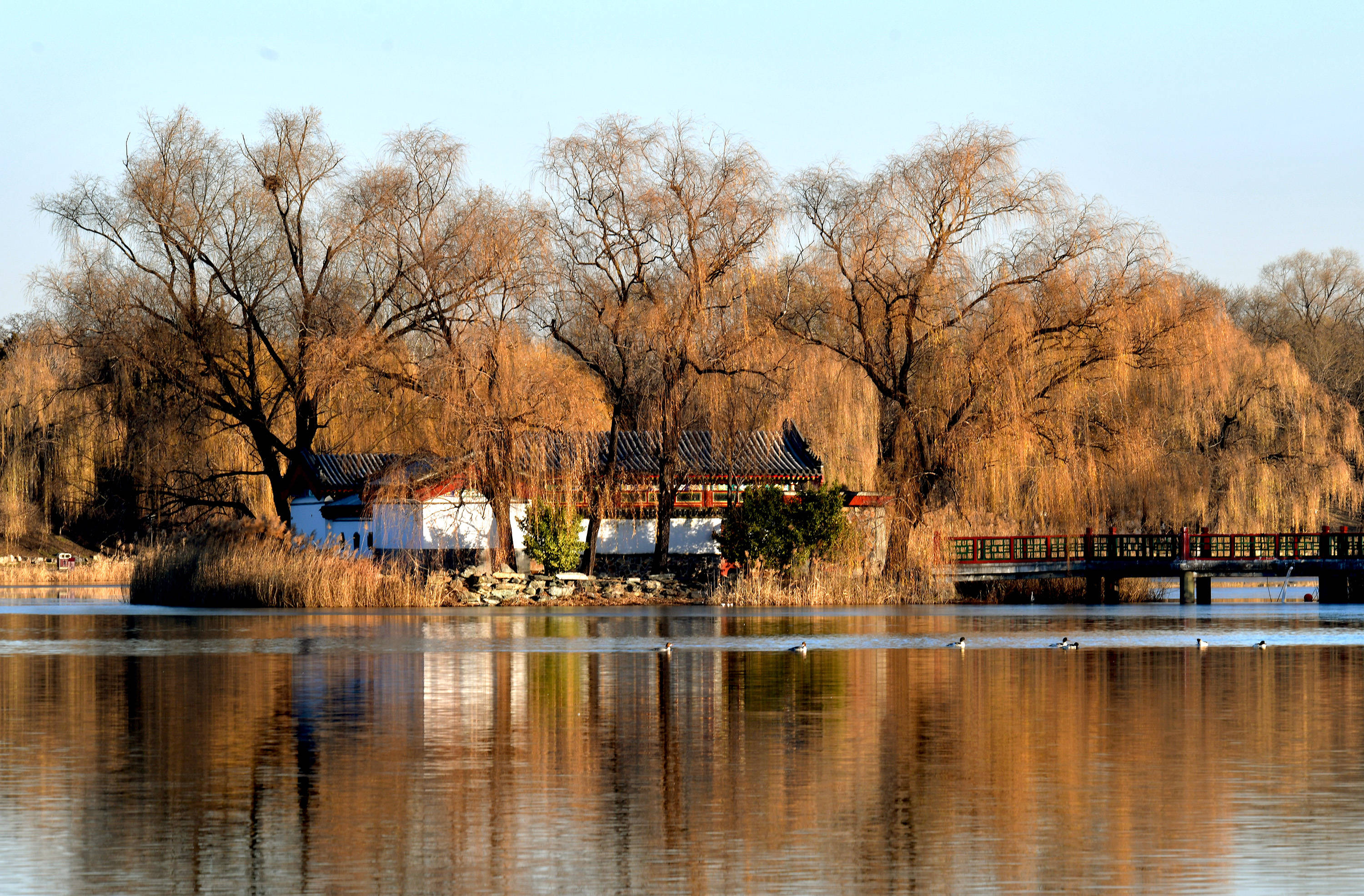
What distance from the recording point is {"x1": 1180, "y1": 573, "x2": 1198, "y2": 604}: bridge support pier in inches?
2053

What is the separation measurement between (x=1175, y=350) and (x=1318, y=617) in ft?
34.9

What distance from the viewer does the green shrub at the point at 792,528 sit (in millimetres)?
49000

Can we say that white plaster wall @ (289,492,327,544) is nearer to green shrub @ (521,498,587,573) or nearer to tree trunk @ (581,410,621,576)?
green shrub @ (521,498,587,573)

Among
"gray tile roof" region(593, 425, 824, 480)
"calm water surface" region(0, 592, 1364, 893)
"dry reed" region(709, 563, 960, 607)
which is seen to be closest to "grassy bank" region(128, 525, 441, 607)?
"dry reed" region(709, 563, 960, 607)

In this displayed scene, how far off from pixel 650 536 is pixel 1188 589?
16.7 m

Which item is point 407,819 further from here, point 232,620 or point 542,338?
point 542,338

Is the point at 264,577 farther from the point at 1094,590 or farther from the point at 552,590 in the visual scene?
the point at 1094,590

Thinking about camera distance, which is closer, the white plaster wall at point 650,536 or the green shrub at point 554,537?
the green shrub at point 554,537

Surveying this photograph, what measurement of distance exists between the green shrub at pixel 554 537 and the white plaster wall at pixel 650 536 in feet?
10.3

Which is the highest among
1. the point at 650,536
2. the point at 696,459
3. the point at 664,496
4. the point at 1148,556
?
the point at 696,459

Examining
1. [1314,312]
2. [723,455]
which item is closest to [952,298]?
[723,455]

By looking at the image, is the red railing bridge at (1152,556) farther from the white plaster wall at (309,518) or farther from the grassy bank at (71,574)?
the grassy bank at (71,574)

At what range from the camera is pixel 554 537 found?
5009cm

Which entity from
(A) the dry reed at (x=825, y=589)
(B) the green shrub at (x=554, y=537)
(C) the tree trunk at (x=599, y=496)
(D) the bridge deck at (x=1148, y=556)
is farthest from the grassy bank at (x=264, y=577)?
(D) the bridge deck at (x=1148, y=556)
